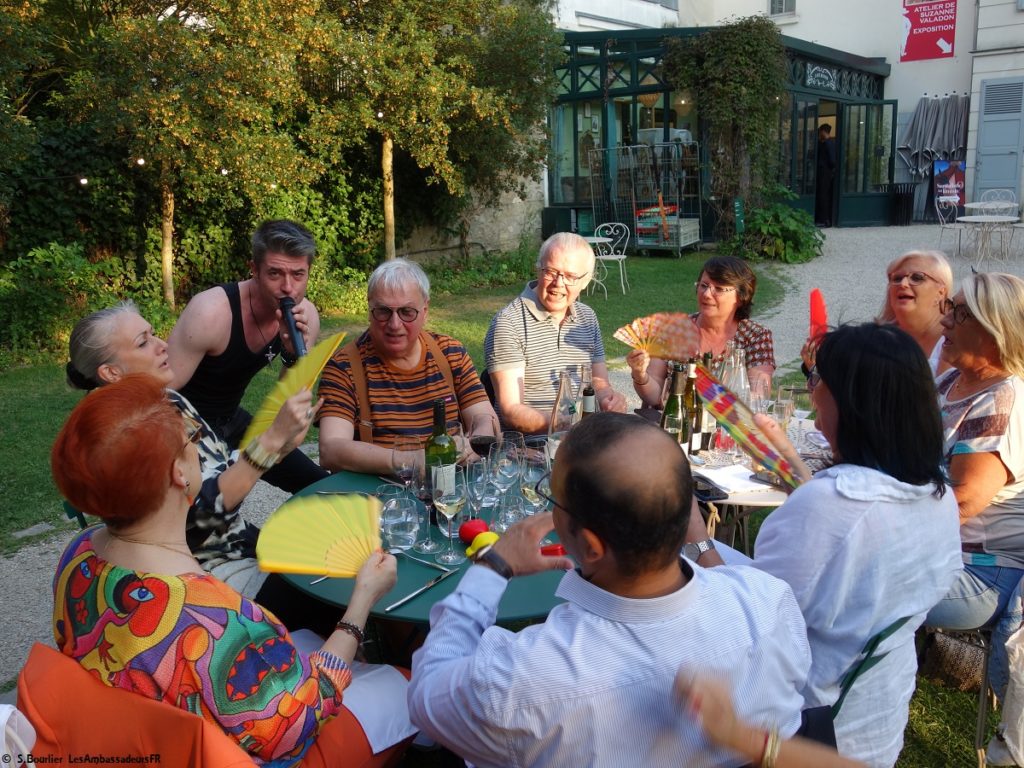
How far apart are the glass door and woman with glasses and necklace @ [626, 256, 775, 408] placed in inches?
654

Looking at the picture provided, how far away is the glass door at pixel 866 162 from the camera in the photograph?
1897 cm

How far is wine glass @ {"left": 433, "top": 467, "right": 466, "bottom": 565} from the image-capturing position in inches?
92.8

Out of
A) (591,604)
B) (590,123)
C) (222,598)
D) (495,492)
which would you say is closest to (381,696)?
(222,598)

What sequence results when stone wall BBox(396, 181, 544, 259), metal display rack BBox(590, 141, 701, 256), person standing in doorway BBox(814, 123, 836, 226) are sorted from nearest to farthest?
stone wall BBox(396, 181, 544, 259), metal display rack BBox(590, 141, 701, 256), person standing in doorway BBox(814, 123, 836, 226)

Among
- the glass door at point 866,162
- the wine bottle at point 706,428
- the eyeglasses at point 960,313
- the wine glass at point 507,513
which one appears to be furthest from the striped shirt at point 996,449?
the glass door at point 866,162

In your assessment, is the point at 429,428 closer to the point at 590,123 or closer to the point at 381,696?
the point at 381,696

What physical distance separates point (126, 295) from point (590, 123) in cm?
1113

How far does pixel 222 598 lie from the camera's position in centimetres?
175

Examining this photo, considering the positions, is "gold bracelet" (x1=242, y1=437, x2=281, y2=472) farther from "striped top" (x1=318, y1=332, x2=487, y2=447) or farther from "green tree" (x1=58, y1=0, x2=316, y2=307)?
"green tree" (x1=58, y1=0, x2=316, y2=307)

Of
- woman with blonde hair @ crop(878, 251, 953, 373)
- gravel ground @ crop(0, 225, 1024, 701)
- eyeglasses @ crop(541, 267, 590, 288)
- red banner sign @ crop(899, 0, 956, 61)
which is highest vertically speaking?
red banner sign @ crop(899, 0, 956, 61)

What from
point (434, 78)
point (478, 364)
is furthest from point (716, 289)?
point (434, 78)

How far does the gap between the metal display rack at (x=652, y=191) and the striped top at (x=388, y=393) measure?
40.7 feet

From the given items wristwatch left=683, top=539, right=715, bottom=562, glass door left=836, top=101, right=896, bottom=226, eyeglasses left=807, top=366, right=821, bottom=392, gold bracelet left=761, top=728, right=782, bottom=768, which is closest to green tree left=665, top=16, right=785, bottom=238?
glass door left=836, top=101, right=896, bottom=226

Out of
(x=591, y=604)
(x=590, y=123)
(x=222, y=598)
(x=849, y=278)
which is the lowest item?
(x=849, y=278)
